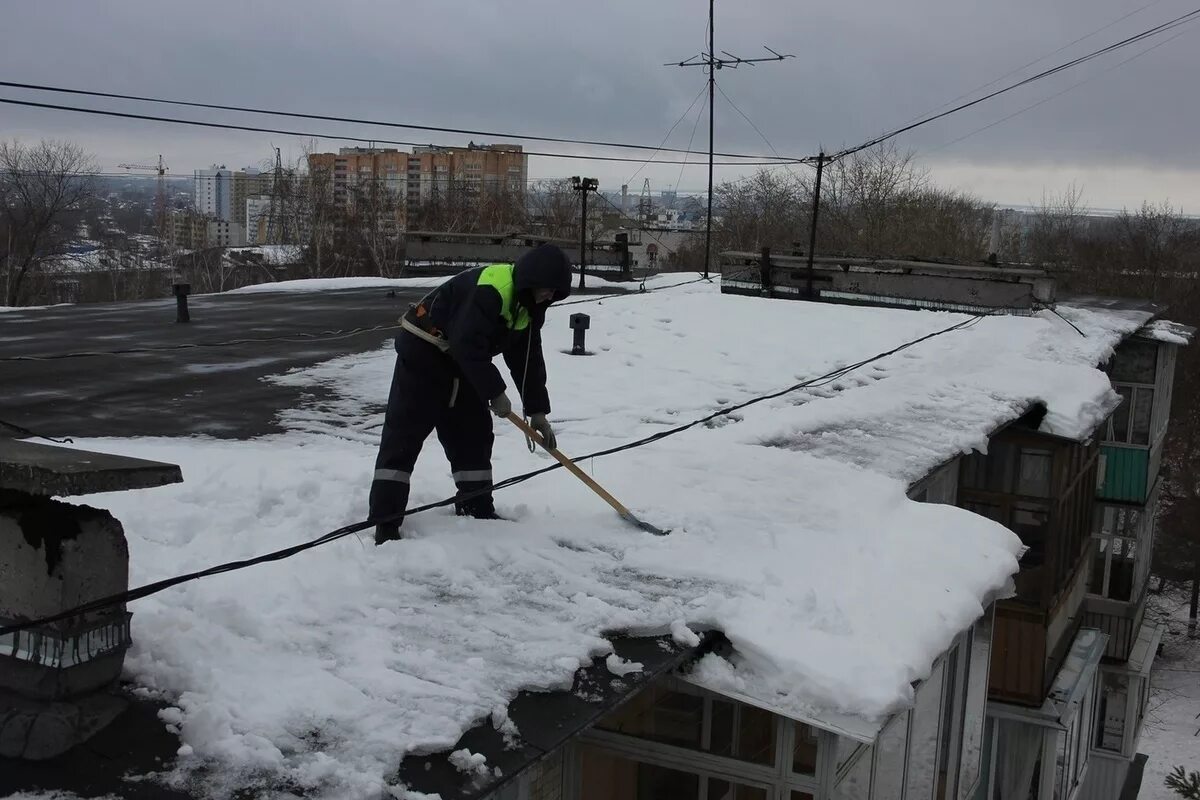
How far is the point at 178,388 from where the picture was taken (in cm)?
884

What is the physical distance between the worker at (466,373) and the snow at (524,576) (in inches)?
8.7

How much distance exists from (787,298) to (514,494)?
12.0 m

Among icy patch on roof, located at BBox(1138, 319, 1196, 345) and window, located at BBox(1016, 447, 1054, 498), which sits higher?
icy patch on roof, located at BBox(1138, 319, 1196, 345)

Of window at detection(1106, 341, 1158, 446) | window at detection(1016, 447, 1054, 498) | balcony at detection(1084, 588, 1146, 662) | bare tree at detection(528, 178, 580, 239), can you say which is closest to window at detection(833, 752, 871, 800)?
window at detection(1016, 447, 1054, 498)

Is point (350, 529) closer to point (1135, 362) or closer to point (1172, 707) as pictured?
point (1135, 362)

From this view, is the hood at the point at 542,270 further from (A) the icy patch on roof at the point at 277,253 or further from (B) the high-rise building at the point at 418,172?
(B) the high-rise building at the point at 418,172

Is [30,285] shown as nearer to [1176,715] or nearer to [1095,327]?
[1095,327]

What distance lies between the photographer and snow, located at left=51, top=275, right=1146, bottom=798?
125 inches

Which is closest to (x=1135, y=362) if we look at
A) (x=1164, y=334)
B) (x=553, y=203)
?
(x=1164, y=334)

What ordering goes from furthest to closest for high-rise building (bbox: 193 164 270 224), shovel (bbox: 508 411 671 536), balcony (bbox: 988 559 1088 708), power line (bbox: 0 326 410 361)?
high-rise building (bbox: 193 164 270 224), balcony (bbox: 988 559 1088 708), power line (bbox: 0 326 410 361), shovel (bbox: 508 411 671 536)

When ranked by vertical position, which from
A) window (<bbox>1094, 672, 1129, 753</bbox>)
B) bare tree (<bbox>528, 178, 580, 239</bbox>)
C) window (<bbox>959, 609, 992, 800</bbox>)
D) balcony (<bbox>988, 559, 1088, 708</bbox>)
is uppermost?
bare tree (<bbox>528, 178, 580, 239</bbox>)

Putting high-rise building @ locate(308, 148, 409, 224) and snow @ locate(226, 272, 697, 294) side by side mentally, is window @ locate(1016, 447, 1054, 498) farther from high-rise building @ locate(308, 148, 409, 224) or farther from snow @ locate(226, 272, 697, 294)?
high-rise building @ locate(308, 148, 409, 224)

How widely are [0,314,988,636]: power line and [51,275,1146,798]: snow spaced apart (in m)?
0.08

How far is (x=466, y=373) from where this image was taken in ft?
14.9
